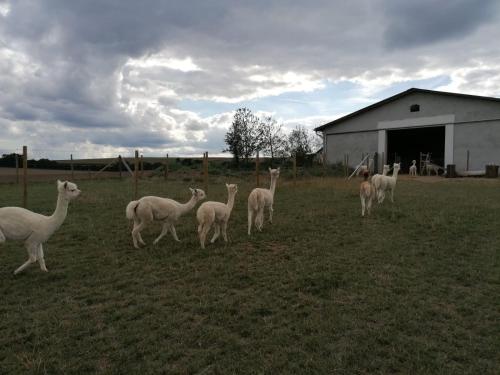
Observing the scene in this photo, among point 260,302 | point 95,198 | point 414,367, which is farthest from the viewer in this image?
point 95,198

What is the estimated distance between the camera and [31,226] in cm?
539

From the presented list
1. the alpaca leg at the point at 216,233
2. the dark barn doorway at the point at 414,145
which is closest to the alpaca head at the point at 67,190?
the alpaca leg at the point at 216,233

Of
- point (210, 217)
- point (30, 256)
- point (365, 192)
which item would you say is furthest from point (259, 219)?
point (30, 256)

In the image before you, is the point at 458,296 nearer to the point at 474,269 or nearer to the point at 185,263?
the point at 474,269

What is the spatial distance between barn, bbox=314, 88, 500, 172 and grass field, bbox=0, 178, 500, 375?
21978mm

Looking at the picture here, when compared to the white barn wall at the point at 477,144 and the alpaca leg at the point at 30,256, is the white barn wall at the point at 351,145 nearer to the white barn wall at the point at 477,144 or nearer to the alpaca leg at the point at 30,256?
the white barn wall at the point at 477,144

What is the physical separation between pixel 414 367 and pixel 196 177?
23.2m

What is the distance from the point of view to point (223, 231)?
7559 millimetres

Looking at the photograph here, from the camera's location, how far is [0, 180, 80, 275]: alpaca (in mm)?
5230

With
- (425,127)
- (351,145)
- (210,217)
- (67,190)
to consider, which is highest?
(425,127)

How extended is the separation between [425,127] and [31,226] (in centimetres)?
3034

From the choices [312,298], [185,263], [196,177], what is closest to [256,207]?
[185,263]

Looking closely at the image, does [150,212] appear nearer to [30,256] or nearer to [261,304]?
[30,256]

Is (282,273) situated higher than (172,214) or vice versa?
(172,214)
